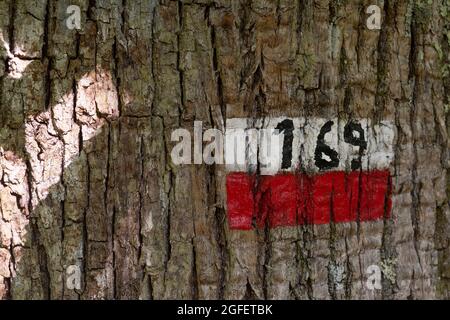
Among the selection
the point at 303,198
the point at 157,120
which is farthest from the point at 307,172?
the point at 157,120

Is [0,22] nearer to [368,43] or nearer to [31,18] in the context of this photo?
[31,18]

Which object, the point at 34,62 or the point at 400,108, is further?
the point at 400,108

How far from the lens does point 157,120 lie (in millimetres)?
1784

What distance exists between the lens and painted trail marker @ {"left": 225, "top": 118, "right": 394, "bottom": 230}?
181 cm

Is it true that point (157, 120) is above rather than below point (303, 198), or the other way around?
→ above

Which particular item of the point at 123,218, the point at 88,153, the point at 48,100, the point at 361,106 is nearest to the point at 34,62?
the point at 48,100

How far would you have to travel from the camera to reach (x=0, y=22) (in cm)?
178

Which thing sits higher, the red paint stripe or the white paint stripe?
the white paint stripe

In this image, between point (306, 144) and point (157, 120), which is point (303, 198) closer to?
point (306, 144)

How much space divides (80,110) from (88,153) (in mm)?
133

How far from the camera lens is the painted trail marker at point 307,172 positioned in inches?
71.3

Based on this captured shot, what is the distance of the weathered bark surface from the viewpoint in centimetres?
177

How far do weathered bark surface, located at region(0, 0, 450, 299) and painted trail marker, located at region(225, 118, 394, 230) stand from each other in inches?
1.4

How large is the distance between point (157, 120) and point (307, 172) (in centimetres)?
50
